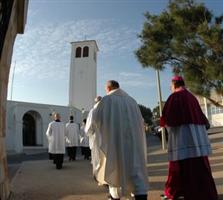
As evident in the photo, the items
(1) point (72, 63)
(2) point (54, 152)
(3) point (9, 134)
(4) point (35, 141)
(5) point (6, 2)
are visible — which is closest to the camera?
(5) point (6, 2)

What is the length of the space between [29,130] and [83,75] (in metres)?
16.8

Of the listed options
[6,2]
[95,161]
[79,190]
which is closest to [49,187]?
[79,190]

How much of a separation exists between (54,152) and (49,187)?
175 inches

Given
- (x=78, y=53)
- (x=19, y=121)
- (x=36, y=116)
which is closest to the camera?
(x=19, y=121)

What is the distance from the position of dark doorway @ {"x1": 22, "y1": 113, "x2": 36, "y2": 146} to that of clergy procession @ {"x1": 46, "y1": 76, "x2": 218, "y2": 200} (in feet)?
93.0

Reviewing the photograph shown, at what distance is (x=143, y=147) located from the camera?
6.79 metres

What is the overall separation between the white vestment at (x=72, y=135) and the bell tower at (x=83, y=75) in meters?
30.5

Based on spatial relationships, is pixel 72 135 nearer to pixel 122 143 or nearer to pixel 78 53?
pixel 122 143

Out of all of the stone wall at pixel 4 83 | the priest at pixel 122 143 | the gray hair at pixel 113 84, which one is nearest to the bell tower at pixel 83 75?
the stone wall at pixel 4 83

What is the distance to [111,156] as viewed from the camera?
21.2 ft

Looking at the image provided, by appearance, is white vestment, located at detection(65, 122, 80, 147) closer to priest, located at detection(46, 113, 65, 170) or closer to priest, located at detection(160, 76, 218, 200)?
priest, located at detection(46, 113, 65, 170)

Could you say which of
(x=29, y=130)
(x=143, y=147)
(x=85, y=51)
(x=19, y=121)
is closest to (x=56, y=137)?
(x=143, y=147)

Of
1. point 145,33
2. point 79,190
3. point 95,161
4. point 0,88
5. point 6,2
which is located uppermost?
point 145,33

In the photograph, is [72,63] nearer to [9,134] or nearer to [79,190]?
[9,134]
